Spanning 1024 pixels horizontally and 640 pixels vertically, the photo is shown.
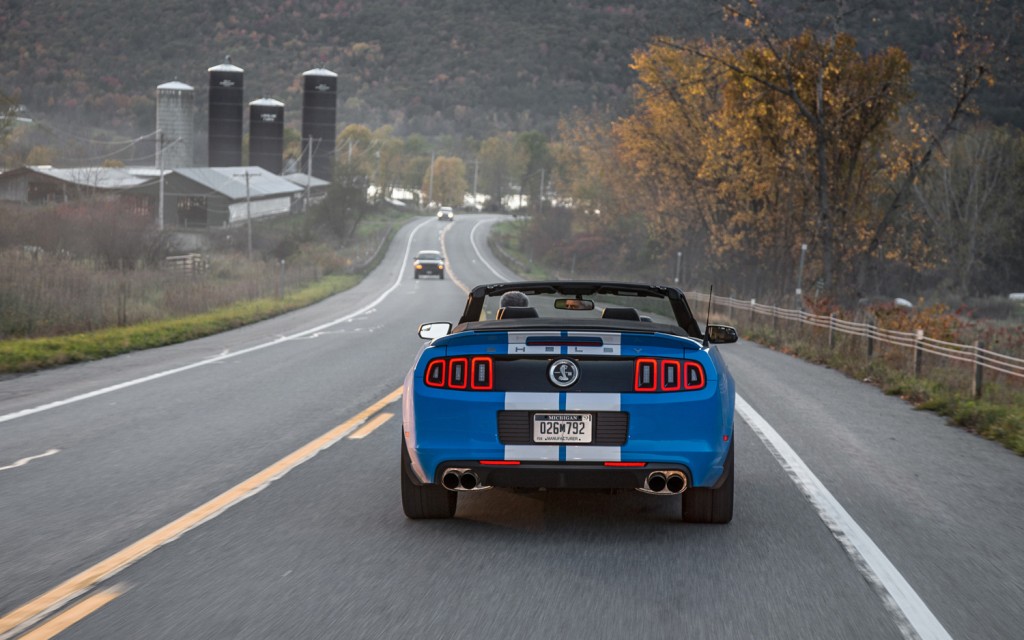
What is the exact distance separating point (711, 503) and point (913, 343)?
1313cm

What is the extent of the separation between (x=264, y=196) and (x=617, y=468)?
332ft

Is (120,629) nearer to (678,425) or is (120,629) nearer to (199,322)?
(678,425)

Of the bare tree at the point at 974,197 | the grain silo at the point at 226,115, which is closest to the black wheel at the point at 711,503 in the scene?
the bare tree at the point at 974,197

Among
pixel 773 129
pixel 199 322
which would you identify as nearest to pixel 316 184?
pixel 773 129

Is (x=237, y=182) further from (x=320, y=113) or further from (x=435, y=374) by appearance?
(x=435, y=374)

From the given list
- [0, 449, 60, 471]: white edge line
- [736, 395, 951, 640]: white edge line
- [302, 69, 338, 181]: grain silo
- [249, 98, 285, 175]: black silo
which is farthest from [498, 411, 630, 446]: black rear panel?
[302, 69, 338, 181]: grain silo

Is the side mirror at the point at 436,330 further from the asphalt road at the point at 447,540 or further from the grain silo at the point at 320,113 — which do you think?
the grain silo at the point at 320,113

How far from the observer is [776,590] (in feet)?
18.2

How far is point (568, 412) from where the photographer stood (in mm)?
6344

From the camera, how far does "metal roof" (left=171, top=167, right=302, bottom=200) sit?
93.4m

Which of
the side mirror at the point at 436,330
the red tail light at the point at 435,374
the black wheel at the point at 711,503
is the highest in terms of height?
the side mirror at the point at 436,330

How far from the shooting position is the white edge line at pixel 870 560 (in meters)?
5.05

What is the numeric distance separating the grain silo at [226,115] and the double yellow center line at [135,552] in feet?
408

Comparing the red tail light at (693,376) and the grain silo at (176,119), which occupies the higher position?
the grain silo at (176,119)
